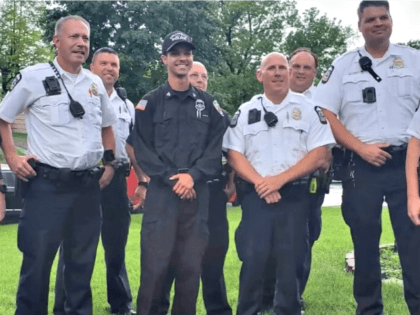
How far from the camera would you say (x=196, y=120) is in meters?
5.16

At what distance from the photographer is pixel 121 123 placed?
6371 mm

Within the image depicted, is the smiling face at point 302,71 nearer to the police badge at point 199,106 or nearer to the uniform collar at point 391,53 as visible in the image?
the uniform collar at point 391,53

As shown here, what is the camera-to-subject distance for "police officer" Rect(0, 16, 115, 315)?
4840 mm

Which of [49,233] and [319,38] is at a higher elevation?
[319,38]

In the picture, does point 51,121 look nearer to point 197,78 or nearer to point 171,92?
point 171,92

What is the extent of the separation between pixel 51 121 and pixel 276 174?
1.81 meters

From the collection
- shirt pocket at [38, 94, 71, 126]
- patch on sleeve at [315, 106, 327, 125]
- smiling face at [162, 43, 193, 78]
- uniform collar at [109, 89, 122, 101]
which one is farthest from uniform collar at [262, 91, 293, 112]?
uniform collar at [109, 89, 122, 101]

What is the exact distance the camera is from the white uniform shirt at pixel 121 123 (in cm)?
626

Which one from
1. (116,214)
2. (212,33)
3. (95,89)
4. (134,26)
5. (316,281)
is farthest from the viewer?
(212,33)

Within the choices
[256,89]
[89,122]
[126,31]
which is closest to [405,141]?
[89,122]

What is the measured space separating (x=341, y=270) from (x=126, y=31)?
2519 centimetres

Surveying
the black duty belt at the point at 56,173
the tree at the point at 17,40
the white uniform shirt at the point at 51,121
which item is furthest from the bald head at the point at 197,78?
the tree at the point at 17,40

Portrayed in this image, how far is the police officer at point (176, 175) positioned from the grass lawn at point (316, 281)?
140 cm

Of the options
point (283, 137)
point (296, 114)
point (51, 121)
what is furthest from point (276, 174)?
point (51, 121)
